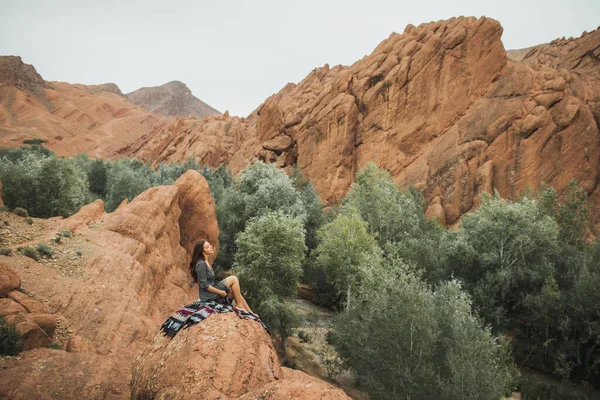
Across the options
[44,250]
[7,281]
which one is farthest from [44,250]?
[7,281]

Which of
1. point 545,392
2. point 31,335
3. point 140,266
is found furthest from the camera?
point 545,392

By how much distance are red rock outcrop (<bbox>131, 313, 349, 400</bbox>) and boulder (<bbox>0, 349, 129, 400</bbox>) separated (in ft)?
11.2

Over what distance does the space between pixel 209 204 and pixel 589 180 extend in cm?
5448

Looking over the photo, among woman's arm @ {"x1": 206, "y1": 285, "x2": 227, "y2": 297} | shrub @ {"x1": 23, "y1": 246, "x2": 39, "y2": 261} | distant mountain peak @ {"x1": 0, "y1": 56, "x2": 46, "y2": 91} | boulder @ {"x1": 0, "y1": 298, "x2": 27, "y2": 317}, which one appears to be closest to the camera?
woman's arm @ {"x1": 206, "y1": 285, "x2": 227, "y2": 297}

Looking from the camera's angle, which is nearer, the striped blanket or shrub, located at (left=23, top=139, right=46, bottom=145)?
the striped blanket

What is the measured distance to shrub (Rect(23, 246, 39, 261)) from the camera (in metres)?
16.6

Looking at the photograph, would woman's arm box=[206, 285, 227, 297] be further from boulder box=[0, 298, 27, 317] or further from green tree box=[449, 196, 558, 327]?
green tree box=[449, 196, 558, 327]

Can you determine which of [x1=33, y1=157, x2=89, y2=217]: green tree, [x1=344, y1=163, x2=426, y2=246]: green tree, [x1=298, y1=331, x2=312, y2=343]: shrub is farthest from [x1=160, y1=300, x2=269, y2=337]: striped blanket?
[x1=33, y1=157, x2=89, y2=217]: green tree

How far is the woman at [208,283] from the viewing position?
8945 mm

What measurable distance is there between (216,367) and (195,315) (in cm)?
144

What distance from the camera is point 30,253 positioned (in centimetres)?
1662

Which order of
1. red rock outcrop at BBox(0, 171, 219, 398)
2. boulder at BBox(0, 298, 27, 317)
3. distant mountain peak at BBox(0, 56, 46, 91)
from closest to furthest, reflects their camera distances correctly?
red rock outcrop at BBox(0, 171, 219, 398) < boulder at BBox(0, 298, 27, 317) < distant mountain peak at BBox(0, 56, 46, 91)

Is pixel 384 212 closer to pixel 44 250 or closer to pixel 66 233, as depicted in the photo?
pixel 66 233

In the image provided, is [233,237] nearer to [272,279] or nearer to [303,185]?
[272,279]
